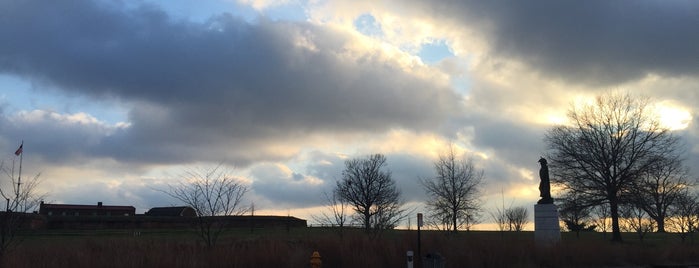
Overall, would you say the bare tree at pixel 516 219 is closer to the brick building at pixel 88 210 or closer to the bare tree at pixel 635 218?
the bare tree at pixel 635 218

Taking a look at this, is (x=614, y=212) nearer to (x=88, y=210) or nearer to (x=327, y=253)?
(x=327, y=253)

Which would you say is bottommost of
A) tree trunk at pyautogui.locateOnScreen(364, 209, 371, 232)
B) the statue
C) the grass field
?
the grass field

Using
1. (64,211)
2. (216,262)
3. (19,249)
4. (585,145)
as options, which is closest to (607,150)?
(585,145)

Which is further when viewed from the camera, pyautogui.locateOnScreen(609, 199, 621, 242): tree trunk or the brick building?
the brick building

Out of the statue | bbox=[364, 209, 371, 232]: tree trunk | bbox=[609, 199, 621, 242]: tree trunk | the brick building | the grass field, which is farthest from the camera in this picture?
the brick building

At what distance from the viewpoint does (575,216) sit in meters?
41.6

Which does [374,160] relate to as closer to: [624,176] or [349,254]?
[624,176]

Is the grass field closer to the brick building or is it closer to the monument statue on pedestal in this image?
the monument statue on pedestal

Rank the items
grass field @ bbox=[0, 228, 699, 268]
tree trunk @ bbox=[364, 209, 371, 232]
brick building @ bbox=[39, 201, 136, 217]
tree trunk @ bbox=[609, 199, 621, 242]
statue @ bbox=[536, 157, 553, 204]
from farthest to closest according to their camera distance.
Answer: brick building @ bbox=[39, 201, 136, 217] < tree trunk @ bbox=[609, 199, 621, 242] < tree trunk @ bbox=[364, 209, 371, 232] < statue @ bbox=[536, 157, 553, 204] < grass field @ bbox=[0, 228, 699, 268]

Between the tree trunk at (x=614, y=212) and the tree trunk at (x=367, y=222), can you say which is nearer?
the tree trunk at (x=367, y=222)

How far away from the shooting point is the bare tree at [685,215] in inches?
1448

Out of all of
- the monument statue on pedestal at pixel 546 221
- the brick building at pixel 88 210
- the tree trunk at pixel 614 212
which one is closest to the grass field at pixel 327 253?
the monument statue on pedestal at pixel 546 221

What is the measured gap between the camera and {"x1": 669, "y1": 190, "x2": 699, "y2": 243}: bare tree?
121ft

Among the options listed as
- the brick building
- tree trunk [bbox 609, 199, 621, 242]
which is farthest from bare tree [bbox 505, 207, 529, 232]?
the brick building
